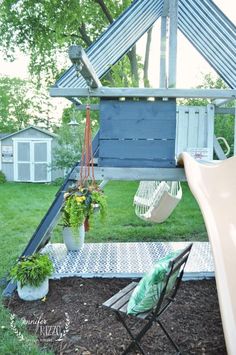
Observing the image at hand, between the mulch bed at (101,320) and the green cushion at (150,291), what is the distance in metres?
0.44

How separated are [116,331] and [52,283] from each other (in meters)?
1.11

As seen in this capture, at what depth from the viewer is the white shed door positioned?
14109 millimetres

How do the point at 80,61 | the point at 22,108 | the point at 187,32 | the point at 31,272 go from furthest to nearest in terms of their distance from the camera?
the point at 22,108, the point at 187,32, the point at 31,272, the point at 80,61

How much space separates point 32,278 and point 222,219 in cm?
173

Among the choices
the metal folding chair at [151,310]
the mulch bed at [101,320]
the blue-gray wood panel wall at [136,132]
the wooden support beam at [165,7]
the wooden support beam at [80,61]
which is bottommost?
the mulch bed at [101,320]

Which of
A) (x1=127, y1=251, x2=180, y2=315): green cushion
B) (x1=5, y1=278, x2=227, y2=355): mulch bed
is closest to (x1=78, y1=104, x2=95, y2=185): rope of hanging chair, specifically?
(x1=5, y1=278, x2=227, y2=355): mulch bed

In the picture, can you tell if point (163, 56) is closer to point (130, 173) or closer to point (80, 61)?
point (130, 173)

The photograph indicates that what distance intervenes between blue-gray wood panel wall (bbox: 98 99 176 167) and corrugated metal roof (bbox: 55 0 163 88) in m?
0.50

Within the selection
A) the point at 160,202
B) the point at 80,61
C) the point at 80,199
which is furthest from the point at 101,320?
the point at 160,202

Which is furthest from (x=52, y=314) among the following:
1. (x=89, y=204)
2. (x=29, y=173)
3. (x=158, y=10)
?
(x=29, y=173)

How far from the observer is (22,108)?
24188mm

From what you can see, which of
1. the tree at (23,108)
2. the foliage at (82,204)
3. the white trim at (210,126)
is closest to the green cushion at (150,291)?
the foliage at (82,204)

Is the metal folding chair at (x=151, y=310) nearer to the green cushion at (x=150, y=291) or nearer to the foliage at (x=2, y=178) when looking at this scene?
the green cushion at (x=150, y=291)

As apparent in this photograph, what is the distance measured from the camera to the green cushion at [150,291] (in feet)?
7.31
